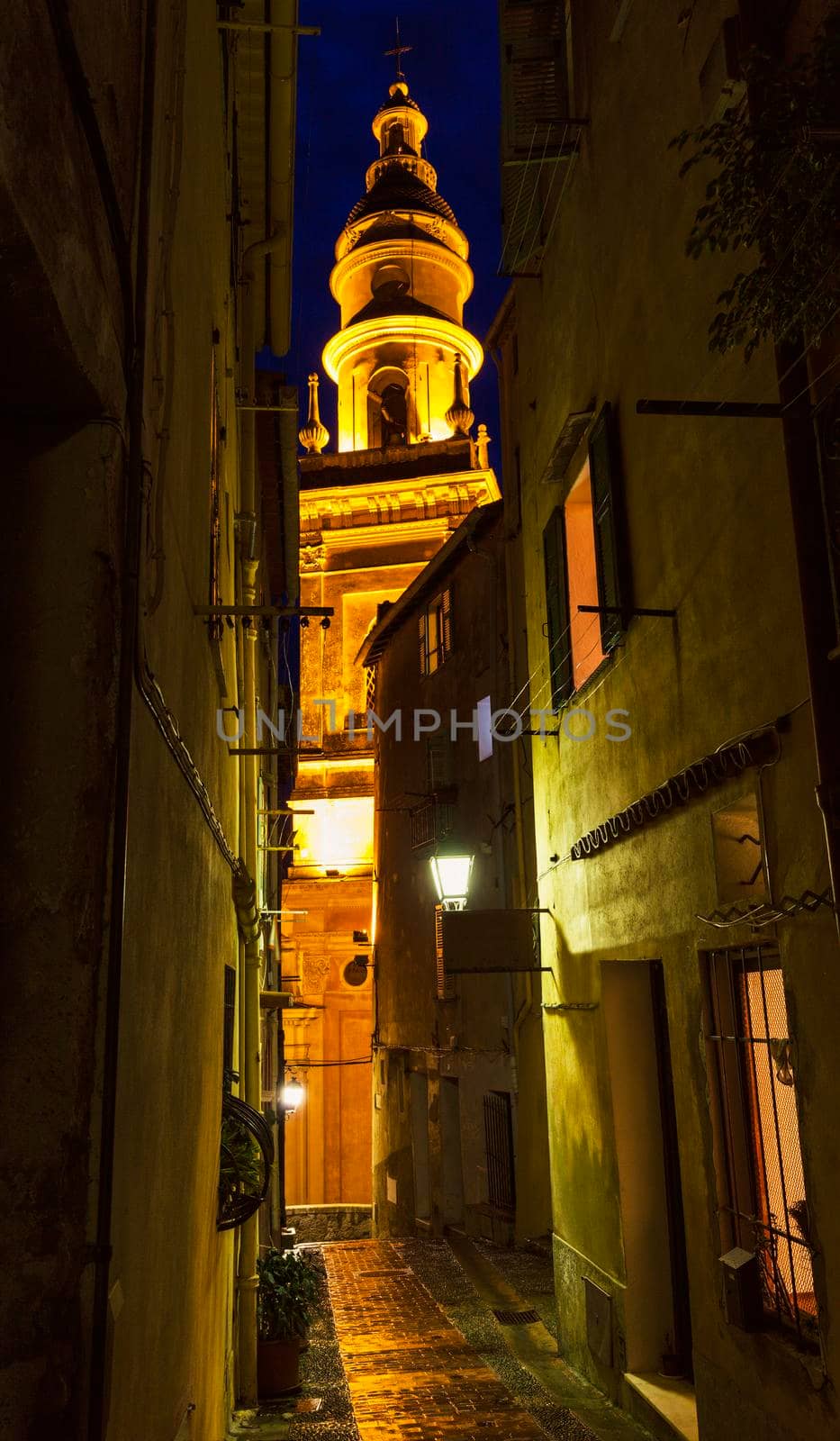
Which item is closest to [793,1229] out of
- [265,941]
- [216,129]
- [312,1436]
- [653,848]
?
[653,848]

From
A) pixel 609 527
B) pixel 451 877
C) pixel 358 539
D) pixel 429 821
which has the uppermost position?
pixel 358 539

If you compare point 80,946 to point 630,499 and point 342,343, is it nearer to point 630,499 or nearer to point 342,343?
point 630,499

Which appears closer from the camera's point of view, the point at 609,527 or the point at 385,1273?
the point at 609,527

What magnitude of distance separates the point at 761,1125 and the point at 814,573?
3.20 meters

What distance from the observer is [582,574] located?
11.0 m

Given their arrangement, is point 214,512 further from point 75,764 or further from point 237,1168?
point 75,764

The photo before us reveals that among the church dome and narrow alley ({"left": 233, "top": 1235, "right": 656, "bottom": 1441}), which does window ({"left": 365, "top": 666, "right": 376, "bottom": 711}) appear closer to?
narrow alley ({"left": 233, "top": 1235, "right": 656, "bottom": 1441})

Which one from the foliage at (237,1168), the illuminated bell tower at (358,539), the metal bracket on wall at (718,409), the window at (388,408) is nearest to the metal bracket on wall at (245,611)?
the metal bracket on wall at (718,409)

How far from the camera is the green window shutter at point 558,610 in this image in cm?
1053

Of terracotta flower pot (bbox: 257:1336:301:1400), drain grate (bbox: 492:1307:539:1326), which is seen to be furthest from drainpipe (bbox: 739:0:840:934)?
drain grate (bbox: 492:1307:539:1326)

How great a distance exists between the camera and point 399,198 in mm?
37656

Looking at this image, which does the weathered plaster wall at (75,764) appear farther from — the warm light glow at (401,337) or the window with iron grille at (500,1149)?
the warm light glow at (401,337)

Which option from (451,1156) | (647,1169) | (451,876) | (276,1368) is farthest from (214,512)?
(451,1156)

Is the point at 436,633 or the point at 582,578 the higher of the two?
the point at 436,633
